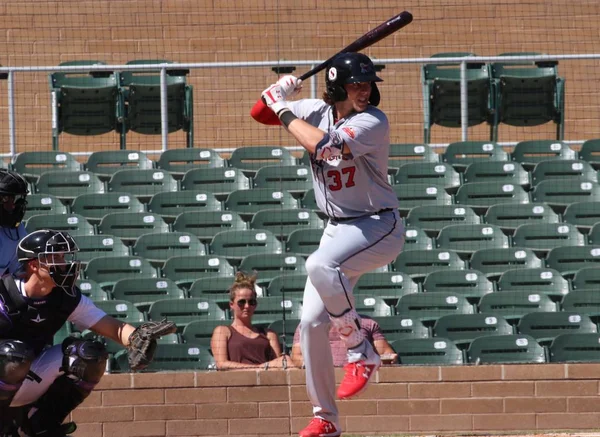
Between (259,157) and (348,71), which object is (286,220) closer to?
(259,157)

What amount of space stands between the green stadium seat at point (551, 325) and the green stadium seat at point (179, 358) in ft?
7.29

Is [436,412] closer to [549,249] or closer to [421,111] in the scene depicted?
[549,249]

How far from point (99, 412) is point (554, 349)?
307 cm

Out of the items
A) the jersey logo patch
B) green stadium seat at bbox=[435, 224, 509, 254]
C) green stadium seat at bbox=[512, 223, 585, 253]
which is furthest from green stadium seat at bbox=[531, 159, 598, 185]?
the jersey logo patch

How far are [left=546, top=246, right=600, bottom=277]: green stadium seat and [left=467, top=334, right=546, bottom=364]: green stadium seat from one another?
1.44 m

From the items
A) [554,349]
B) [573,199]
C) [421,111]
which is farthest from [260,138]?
[554,349]

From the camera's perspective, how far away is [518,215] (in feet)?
31.6

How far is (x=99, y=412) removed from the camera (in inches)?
281

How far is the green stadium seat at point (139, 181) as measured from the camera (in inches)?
397

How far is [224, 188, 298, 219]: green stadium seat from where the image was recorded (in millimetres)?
9750

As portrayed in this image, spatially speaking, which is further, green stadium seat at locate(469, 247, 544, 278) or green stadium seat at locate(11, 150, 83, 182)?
green stadium seat at locate(11, 150, 83, 182)

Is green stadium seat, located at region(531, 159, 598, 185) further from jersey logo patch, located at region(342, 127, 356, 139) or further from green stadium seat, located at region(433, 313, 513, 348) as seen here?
jersey logo patch, located at region(342, 127, 356, 139)

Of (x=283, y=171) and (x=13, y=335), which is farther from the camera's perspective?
(x=283, y=171)

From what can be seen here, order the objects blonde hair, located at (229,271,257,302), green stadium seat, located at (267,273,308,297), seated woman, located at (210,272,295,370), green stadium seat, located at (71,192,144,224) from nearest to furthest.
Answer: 1. seated woman, located at (210,272,295,370)
2. blonde hair, located at (229,271,257,302)
3. green stadium seat, located at (267,273,308,297)
4. green stadium seat, located at (71,192,144,224)
